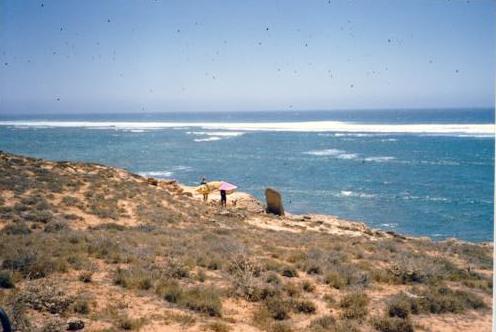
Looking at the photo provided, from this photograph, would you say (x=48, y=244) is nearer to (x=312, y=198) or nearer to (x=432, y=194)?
(x=312, y=198)

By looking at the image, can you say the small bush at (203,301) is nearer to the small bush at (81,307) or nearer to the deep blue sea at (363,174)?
the small bush at (81,307)

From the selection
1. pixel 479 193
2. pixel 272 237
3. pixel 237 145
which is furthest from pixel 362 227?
pixel 237 145

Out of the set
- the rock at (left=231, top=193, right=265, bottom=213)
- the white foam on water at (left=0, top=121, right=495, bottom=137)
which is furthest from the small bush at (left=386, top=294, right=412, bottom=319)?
the white foam on water at (left=0, top=121, right=495, bottom=137)

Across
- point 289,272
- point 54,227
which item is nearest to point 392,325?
point 289,272

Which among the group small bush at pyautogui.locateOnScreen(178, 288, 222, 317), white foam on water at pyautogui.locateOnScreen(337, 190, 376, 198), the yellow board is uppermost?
small bush at pyautogui.locateOnScreen(178, 288, 222, 317)

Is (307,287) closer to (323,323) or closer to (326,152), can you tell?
(323,323)

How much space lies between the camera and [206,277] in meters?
9.87

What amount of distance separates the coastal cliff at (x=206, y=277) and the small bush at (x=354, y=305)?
0.03 m

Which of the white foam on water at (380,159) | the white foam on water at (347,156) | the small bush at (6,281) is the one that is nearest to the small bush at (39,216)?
the small bush at (6,281)

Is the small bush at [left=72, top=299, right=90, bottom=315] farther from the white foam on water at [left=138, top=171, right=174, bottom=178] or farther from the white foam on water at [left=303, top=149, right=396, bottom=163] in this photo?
the white foam on water at [left=303, top=149, right=396, bottom=163]

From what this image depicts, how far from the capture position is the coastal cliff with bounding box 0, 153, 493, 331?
24.0 feet

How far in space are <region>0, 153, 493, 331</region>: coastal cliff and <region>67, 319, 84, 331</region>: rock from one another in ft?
0.07

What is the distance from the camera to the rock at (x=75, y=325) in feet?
21.1

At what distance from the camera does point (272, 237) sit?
1620 centimetres
